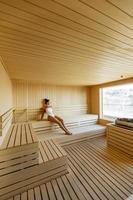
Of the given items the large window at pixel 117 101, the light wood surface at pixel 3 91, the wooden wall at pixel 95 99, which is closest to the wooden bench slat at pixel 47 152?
the light wood surface at pixel 3 91

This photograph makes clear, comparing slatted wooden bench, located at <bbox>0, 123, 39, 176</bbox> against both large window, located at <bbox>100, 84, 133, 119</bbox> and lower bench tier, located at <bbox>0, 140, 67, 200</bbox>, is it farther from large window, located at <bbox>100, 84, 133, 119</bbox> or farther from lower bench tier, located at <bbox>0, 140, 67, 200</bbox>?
large window, located at <bbox>100, 84, 133, 119</bbox>

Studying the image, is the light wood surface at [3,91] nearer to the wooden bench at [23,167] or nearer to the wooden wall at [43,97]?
the wooden bench at [23,167]

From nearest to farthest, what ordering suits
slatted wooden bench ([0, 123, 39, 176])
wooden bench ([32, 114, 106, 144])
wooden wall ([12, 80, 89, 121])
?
1. slatted wooden bench ([0, 123, 39, 176])
2. wooden bench ([32, 114, 106, 144])
3. wooden wall ([12, 80, 89, 121])

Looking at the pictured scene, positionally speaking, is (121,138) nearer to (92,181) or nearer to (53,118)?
(92,181)

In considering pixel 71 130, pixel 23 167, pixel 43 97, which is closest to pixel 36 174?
pixel 23 167

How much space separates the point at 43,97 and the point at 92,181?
380 cm

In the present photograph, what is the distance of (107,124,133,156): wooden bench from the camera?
3.20 metres

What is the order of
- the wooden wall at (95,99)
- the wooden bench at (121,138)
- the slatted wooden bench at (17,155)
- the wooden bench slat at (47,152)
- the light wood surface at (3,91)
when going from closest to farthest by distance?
the slatted wooden bench at (17,155) → the light wood surface at (3,91) → the wooden bench slat at (47,152) → the wooden bench at (121,138) → the wooden wall at (95,99)

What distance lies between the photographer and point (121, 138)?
343 cm

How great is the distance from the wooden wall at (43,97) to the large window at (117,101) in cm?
101

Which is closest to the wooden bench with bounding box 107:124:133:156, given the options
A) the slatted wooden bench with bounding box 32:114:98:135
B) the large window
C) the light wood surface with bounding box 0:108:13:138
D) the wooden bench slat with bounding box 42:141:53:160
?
the slatted wooden bench with bounding box 32:114:98:135

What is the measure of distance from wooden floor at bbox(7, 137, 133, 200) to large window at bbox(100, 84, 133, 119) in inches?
93.1

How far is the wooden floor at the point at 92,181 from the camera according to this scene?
1.89 metres

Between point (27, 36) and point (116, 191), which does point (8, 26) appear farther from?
point (116, 191)
